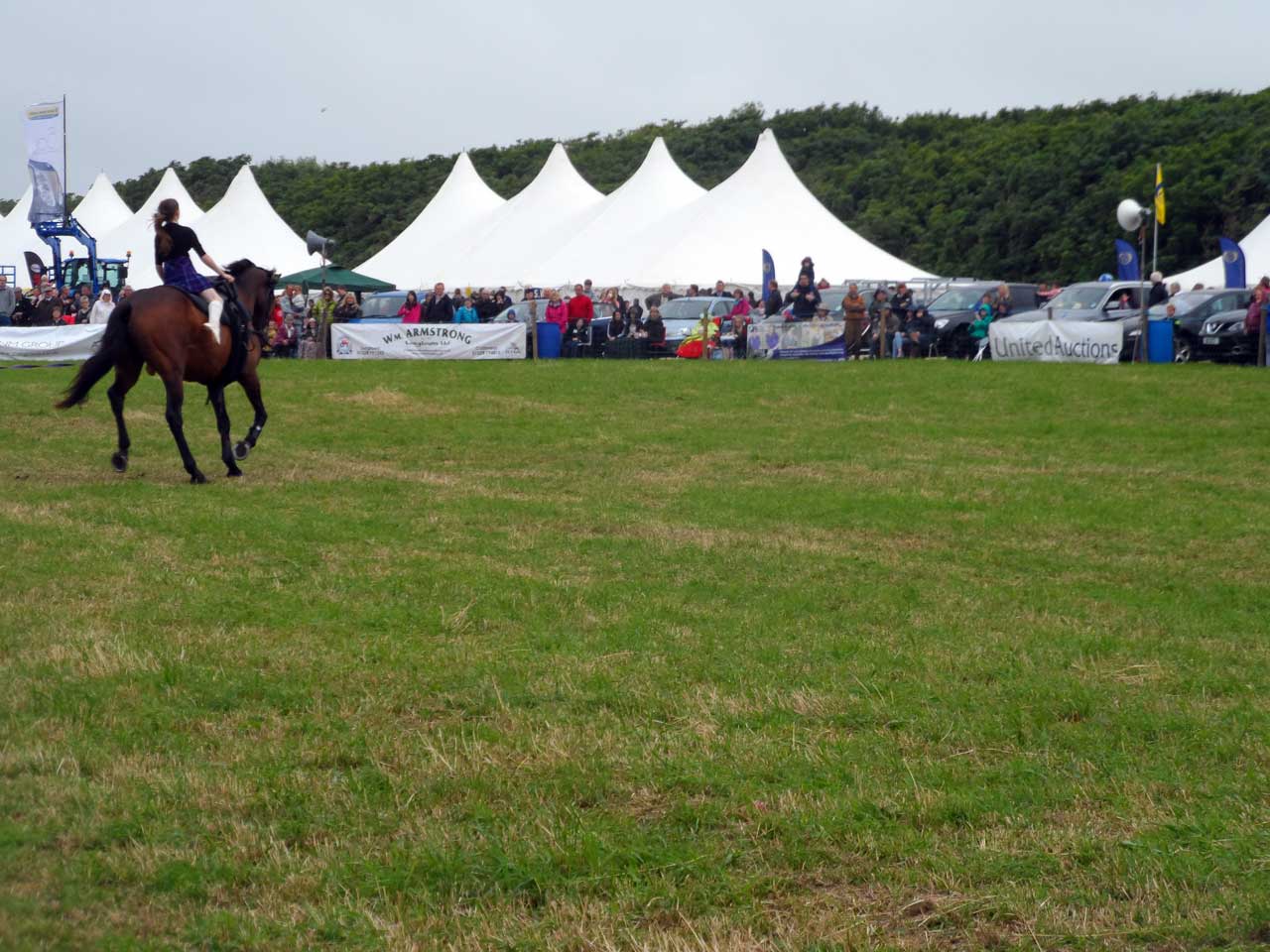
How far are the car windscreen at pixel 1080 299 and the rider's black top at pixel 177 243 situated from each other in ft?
66.5

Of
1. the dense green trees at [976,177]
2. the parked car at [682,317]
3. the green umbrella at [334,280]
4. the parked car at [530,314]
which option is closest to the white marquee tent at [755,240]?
the parked car at [530,314]

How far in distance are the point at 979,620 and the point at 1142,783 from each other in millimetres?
2927

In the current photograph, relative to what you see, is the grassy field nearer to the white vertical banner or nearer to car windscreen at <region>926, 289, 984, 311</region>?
car windscreen at <region>926, 289, 984, 311</region>

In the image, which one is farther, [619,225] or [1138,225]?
[619,225]

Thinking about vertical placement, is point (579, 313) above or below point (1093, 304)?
above

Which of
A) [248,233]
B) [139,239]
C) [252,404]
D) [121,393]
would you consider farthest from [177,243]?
[139,239]

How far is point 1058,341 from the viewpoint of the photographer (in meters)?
26.5

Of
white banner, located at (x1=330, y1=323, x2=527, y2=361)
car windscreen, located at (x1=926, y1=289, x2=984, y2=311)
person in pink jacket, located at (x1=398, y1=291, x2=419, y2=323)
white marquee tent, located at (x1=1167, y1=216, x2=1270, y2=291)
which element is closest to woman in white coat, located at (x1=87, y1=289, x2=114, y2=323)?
white banner, located at (x1=330, y1=323, x2=527, y2=361)

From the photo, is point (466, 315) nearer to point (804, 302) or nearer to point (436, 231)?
point (804, 302)

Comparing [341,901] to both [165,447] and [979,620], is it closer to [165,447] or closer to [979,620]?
[979,620]

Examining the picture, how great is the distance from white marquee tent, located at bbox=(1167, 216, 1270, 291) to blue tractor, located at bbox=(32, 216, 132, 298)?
30.9 meters

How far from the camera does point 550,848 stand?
4.66m

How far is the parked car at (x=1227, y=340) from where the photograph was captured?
83.4 ft

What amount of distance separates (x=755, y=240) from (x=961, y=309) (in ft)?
37.0
